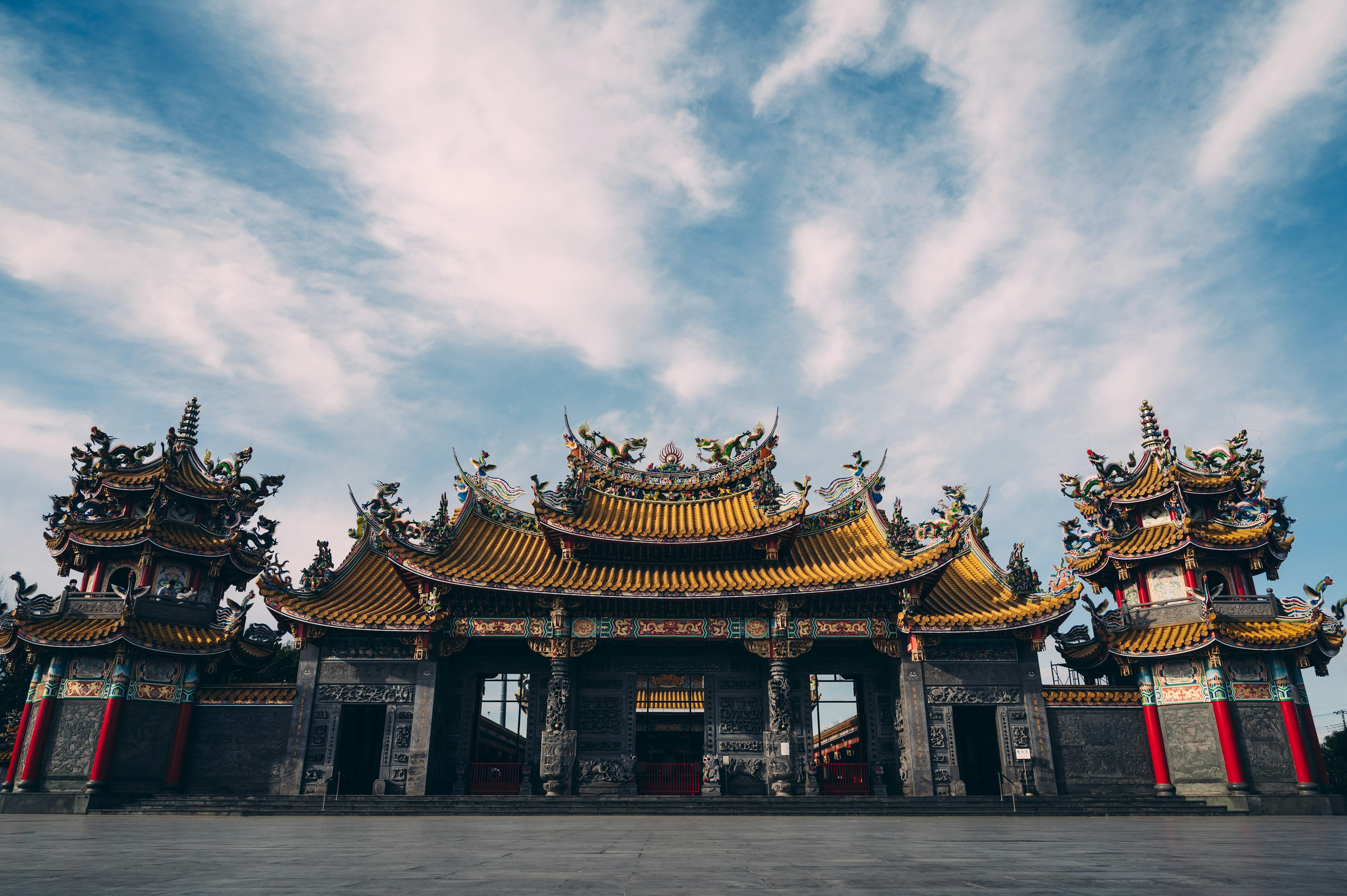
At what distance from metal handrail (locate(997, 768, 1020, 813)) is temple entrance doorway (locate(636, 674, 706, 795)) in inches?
298

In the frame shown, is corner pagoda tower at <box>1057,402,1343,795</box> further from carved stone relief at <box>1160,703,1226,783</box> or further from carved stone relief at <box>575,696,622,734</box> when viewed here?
carved stone relief at <box>575,696,622,734</box>

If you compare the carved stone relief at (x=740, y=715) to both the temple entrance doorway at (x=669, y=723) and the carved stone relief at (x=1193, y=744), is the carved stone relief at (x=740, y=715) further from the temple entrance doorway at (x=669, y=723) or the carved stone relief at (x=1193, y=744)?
the carved stone relief at (x=1193, y=744)

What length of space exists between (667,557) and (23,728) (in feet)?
57.7

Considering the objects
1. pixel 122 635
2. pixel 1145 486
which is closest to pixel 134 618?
pixel 122 635

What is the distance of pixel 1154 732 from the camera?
66.7 ft

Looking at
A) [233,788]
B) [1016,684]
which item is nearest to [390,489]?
[233,788]

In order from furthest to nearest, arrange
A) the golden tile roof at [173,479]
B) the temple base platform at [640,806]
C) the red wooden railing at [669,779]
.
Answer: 1. the golden tile roof at [173,479]
2. the red wooden railing at [669,779]
3. the temple base platform at [640,806]

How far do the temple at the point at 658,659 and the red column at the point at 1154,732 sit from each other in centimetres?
7

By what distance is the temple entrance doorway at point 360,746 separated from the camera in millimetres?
20500

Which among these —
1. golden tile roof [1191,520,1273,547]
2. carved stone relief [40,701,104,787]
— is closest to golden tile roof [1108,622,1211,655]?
golden tile roof [1191,520,1273,547]

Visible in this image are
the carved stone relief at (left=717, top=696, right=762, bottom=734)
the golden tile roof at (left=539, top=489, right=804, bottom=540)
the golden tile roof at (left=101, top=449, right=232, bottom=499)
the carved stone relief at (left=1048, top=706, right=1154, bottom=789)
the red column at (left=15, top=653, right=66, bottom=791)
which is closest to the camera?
the red column at (left=15, top=653, right=66, bottom=791)

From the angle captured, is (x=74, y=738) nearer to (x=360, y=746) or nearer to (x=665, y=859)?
(x=360, y=746)

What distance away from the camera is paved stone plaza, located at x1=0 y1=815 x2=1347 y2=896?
4.66 m

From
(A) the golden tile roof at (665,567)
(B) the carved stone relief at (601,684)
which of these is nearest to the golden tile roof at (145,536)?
(A) the golden tile roof at (665,567)
